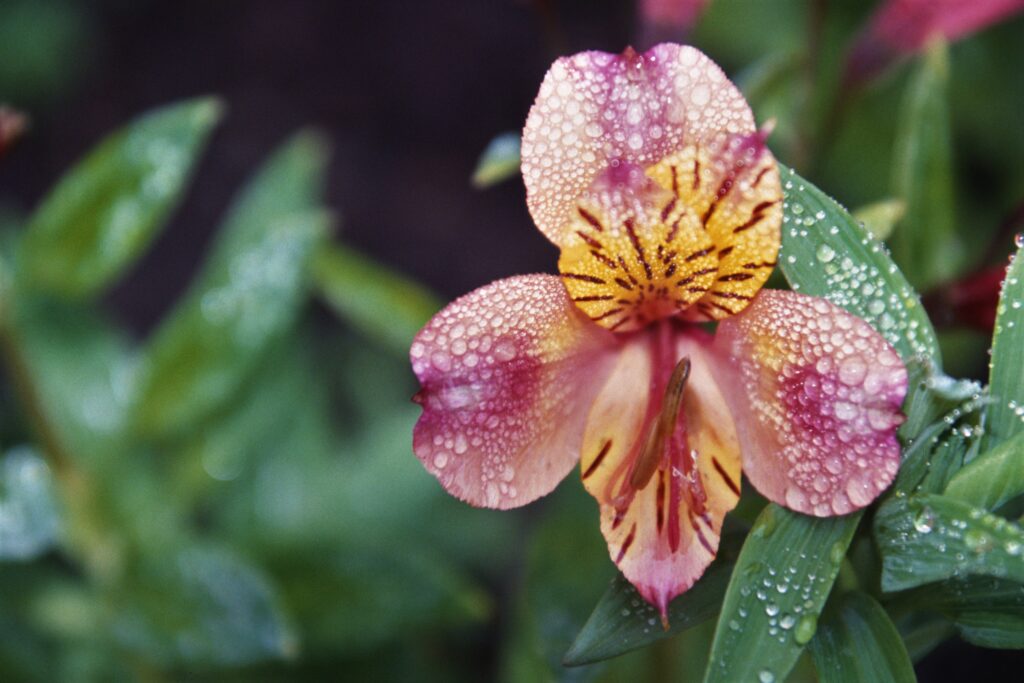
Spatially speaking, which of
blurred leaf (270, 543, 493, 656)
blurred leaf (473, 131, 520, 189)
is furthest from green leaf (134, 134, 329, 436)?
blurred leaf (473, 131, 520, 189)

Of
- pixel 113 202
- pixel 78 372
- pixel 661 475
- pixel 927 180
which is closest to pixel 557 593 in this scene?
pixel 661 475

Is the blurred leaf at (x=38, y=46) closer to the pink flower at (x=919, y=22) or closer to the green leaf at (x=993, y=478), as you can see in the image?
the pink flower at (x=919, y=22)

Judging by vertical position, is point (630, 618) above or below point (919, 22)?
below

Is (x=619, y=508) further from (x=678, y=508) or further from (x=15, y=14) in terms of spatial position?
(x=15, y=14)

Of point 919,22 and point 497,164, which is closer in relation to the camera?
point 497,164

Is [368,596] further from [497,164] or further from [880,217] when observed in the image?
[880,217]

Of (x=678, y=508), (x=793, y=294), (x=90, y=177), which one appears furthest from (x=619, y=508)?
(x=90, y=177)
